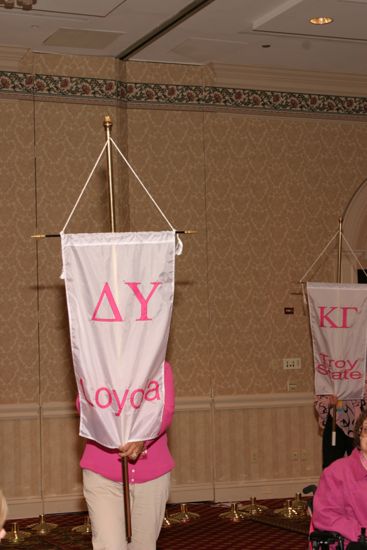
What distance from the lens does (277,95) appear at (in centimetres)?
945

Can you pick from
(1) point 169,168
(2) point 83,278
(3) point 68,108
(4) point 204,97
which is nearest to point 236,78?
(4) point 204,97

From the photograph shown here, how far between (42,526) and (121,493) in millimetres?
3768

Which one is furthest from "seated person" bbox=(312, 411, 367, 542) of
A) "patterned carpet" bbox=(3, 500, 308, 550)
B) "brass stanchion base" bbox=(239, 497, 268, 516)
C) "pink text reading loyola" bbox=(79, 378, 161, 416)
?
"brass stanchion base" bbox=(239, 497, 268, 516)

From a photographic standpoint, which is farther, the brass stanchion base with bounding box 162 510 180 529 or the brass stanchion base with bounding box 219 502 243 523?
the brass stanchion base with bounding box 219 502 243 523

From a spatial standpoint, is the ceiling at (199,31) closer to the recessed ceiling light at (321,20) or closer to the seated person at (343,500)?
the recessed ceiling light at (321,20)

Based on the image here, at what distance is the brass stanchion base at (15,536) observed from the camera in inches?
295

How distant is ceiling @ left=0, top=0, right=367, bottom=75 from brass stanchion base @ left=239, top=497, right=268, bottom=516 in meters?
3.91

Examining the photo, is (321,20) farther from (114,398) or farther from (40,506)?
(40,506)

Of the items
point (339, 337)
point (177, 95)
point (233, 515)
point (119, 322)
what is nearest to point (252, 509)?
point (233, 515)

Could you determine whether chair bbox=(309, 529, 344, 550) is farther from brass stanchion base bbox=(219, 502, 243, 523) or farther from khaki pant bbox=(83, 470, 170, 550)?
brass stanchion base bbox=(219, 502, 243, 523)

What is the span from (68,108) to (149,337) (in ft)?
15.0

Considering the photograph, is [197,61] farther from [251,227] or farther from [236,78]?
[251,227]

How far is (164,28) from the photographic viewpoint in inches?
314

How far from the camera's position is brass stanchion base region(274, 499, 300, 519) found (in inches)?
324
